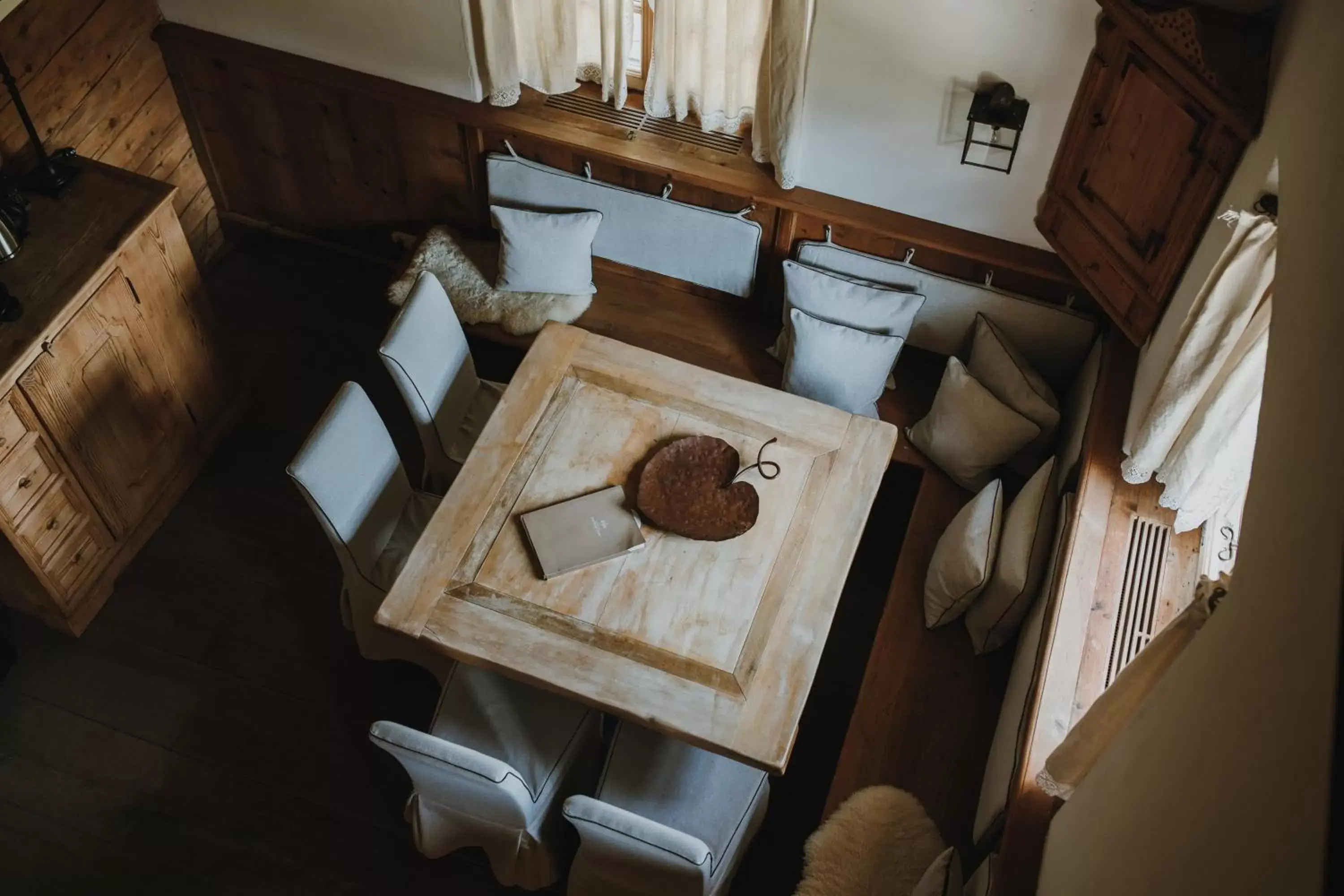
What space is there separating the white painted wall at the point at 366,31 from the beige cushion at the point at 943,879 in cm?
249

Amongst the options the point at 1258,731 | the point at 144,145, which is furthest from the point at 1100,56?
the point at 144,145

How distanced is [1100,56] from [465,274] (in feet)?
6.36

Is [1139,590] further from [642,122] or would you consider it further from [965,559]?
[642,122]

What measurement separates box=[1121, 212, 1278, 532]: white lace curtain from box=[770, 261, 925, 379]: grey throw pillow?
90cm

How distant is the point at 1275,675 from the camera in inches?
40.3

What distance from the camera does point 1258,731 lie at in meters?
1.02

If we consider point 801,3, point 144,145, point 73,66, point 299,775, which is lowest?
point 299,775

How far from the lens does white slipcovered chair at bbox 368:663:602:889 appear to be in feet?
8.52

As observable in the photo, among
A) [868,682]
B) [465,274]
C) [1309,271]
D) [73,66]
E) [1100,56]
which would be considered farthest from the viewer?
[465,274]

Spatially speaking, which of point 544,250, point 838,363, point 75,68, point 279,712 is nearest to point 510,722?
point 279,712

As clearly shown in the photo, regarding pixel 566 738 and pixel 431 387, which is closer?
pixel 566 738

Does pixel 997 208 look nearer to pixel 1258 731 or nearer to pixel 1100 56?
pixel 1100 56

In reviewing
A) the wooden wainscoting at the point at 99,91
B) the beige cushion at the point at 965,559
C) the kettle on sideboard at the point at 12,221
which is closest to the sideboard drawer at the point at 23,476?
the kettle on sideboard at the point at 12,221

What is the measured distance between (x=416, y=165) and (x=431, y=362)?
95cm
